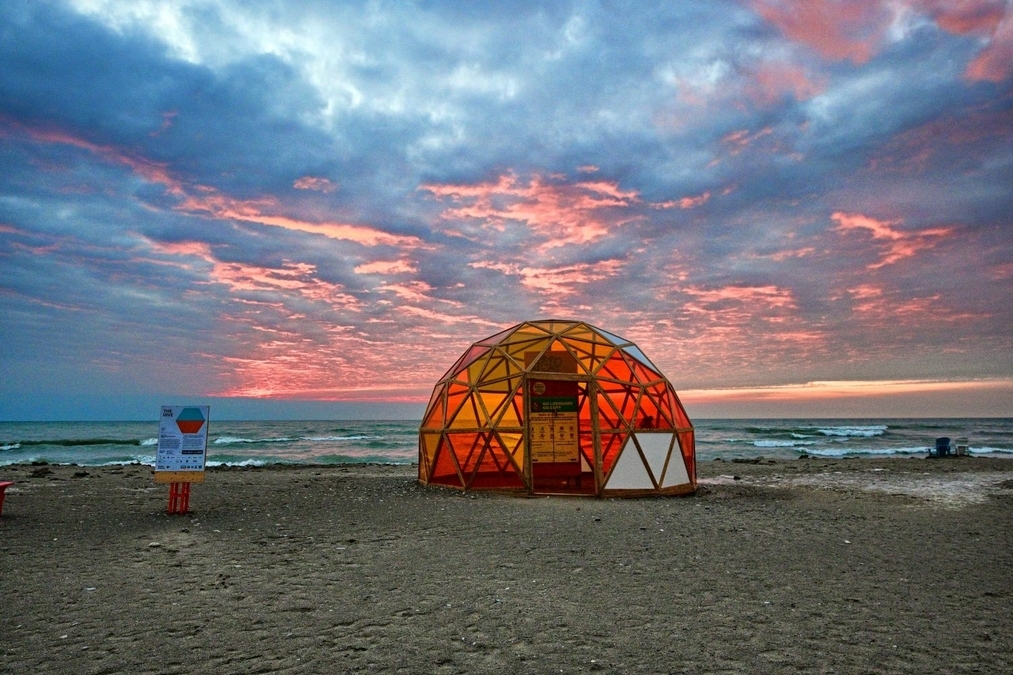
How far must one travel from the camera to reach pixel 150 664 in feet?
13.9

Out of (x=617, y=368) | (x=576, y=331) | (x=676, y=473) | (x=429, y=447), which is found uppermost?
(x=576, y=331)

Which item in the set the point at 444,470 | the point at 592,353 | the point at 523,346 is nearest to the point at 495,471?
the point at 444,470

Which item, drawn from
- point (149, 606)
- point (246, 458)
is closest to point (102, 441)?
point (246, 458)

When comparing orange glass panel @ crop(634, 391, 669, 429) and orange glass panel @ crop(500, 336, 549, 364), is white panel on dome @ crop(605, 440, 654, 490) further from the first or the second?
orange glass panel @ crop(500, 336, 549, 364)

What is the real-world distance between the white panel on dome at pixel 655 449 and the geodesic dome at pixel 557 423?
0.9 inches

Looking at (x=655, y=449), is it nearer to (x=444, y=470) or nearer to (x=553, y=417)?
(x=553, y=417)

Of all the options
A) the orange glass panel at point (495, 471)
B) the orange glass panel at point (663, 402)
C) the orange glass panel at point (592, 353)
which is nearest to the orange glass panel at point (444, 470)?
the orange glass panel at point (495, 471)

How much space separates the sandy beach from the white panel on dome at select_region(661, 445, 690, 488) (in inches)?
41.3

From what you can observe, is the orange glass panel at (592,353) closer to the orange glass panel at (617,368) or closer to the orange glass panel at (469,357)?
the orange glass panel at (617,368)

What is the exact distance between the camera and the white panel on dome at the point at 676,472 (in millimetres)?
13112

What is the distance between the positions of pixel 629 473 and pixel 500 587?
281 inches

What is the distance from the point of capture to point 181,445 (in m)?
10.2

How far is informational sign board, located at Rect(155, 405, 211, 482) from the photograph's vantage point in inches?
399

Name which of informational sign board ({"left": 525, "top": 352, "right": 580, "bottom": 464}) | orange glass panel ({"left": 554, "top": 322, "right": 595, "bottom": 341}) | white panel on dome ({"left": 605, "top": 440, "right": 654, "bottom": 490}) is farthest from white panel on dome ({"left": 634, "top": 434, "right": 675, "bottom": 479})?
orange glass panel ({"left": 554, "top": 322, "right": 595, "bottom": 341})
